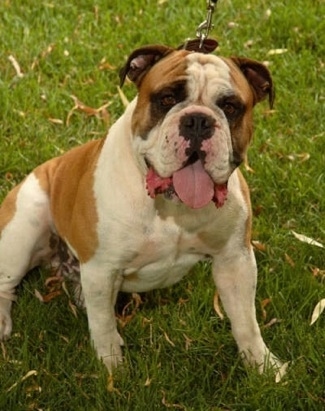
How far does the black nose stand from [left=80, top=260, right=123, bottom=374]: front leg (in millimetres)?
642

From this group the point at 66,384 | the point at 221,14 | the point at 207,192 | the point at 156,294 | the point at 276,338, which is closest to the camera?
the point at 207,192

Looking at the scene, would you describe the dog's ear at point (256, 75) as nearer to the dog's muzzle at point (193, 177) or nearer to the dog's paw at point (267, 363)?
the dog's muzzle at point (193, 177)

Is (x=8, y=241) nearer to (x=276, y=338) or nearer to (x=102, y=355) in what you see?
(x=102, y=355)

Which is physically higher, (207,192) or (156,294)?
(207,192)

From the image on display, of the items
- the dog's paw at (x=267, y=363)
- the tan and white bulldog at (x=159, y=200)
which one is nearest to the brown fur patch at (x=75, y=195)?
the tan and white bulldog at (x=159, y=200)

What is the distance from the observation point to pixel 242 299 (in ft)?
10.9

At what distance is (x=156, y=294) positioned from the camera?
12.5 feet

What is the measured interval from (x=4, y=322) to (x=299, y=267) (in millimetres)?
1223

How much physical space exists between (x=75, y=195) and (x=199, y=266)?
0.76 metres

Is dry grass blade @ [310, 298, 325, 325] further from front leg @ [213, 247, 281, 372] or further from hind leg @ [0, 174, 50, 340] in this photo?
hind leg @ [0, 174, 50, 340]

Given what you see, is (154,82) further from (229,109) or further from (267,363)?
(267,363)

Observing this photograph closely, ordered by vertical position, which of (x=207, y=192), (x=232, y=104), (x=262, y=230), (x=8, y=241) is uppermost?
(x=232, y=104)

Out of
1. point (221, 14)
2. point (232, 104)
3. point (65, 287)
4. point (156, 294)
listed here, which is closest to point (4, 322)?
point (65, 287)

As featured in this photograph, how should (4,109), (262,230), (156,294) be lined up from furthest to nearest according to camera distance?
1. (4,109)
2. (262,230)
3. (156,294)
